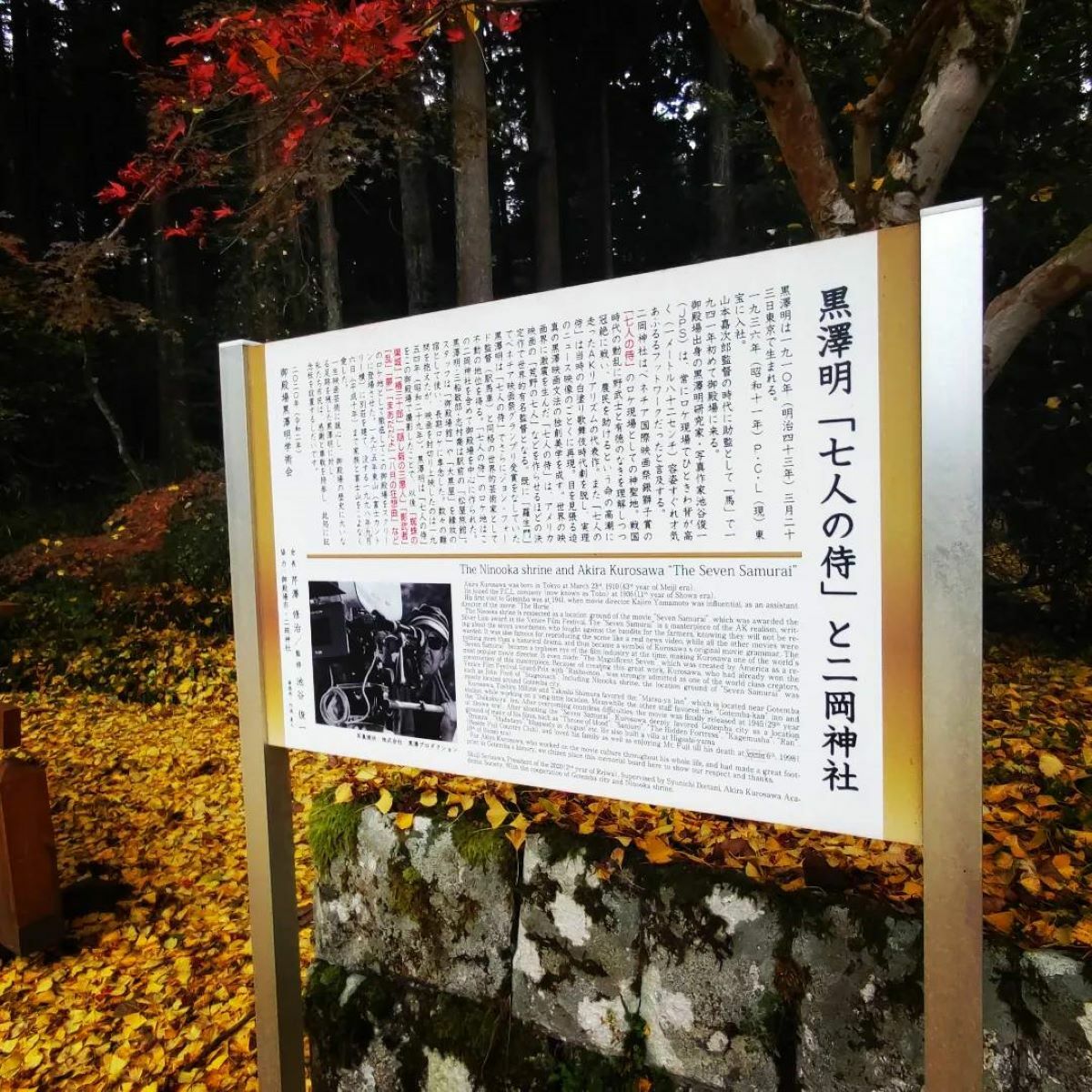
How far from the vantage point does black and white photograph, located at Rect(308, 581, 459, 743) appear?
2045mm

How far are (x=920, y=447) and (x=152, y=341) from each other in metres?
13.9

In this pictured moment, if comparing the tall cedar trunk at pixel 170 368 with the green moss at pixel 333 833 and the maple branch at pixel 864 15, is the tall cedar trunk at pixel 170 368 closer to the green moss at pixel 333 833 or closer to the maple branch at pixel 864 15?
the green moss at pixel 333 833

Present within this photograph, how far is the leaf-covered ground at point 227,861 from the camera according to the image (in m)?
2.32

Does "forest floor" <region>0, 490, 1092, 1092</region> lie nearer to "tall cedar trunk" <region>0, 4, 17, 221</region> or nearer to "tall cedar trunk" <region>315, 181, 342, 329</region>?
"tall cedar trunk" <region>315, 181, 342, 329</region>

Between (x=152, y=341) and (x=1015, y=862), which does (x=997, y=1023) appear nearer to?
(x=1015, y=862)

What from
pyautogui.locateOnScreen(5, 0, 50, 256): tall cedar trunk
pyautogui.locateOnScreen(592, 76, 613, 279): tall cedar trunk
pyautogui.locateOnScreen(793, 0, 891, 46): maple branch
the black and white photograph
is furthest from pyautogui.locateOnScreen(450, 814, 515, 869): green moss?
pyautogui.locateOnScreen(5, 0, 50, 256): tall cedar trunk

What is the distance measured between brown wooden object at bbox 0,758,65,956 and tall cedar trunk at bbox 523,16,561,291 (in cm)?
902

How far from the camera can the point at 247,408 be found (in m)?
2.37

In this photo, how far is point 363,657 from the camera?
7.14 ft

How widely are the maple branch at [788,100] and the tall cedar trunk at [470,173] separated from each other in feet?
13.3

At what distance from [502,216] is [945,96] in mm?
12486

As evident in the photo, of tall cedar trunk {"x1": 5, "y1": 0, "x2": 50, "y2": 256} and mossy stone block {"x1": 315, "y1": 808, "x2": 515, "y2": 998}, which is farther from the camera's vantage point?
tall cedar trunk {"x1": 5, "y1": 0, "x2": 50, "y2": 256}

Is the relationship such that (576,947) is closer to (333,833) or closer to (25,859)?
(333,833)

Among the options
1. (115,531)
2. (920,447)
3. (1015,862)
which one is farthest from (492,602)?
(115,531)
